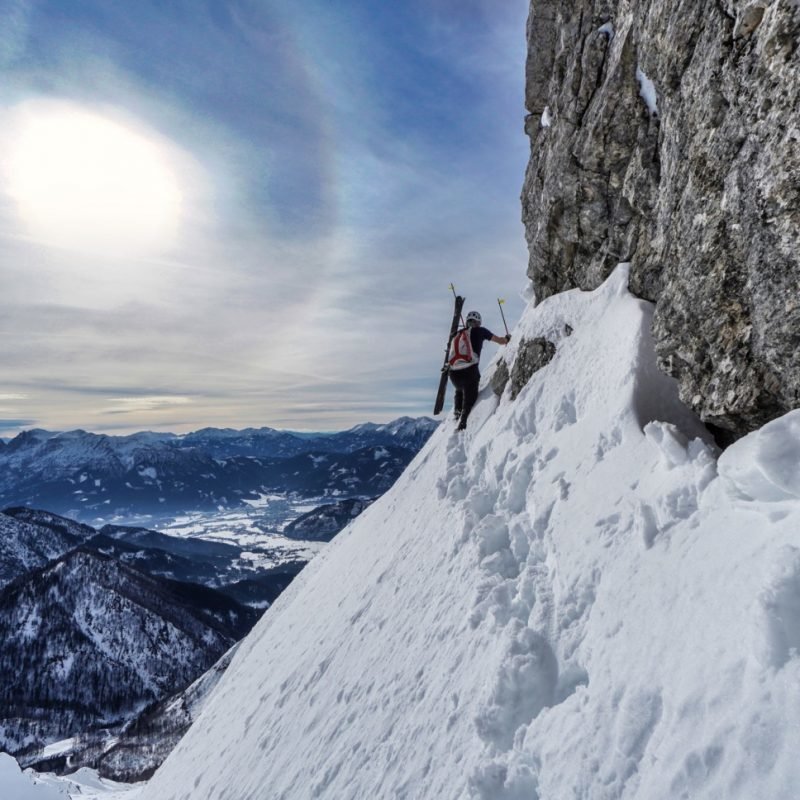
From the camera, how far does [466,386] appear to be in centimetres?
1739

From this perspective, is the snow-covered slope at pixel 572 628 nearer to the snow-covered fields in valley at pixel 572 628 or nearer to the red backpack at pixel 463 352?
the snow-covered fields in valley at pixel 572 628

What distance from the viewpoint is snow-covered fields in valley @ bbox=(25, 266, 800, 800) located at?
470 cm

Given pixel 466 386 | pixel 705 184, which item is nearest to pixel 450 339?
pixel 466 386

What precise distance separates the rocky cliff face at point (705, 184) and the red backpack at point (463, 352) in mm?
3868

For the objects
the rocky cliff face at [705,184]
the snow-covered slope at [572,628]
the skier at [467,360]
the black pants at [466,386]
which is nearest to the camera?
the snow-covered slope at [572,628]

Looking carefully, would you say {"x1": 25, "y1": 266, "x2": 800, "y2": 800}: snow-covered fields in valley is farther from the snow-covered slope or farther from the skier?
the skier

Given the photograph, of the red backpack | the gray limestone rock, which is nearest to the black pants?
the red backpack

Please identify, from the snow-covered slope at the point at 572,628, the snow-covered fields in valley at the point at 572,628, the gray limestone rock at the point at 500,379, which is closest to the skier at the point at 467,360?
the gray limestone rock at the point at 500,379

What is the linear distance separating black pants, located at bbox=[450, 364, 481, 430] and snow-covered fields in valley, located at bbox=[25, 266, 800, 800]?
2.56 metres

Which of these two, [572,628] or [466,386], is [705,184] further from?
[466,386]

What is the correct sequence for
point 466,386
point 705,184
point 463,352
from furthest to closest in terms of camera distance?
point 466,386 → point 463,352 → point 705,184

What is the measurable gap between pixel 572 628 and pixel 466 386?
11116 mm

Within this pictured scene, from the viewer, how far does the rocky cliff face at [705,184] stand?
614 centimetres

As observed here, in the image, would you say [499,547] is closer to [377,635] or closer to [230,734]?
[377,635]
